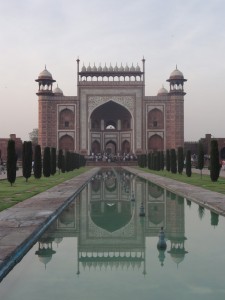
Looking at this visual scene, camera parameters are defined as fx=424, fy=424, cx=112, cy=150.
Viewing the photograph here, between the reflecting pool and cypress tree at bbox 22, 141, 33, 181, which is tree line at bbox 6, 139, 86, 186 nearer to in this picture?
cypress tree at bbox 22, 141, 33, 181

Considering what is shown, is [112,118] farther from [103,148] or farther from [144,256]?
[144,256]

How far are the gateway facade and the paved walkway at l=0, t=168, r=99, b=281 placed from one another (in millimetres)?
28179

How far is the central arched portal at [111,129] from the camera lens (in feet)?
126

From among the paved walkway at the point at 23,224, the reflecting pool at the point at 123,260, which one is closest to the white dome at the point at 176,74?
the paved walkway at the point at 23,224

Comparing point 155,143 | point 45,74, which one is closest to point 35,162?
point 45,74

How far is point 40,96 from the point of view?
36.2 metres

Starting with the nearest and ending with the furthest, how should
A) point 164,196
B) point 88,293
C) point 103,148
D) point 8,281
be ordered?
point 88,293 → point 8,281 → point 164,196 → point 103,148

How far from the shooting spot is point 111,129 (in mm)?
39062

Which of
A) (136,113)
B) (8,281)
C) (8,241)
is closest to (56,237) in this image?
(8,241)

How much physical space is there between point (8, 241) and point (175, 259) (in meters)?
1.68

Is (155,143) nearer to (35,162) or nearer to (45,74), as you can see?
(45,74)

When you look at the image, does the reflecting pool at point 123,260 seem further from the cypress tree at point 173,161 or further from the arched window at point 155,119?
the arched window at point 155,119

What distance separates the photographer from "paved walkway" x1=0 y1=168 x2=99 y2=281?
3869 mm

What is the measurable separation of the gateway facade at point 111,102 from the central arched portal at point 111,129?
1.04 meters
